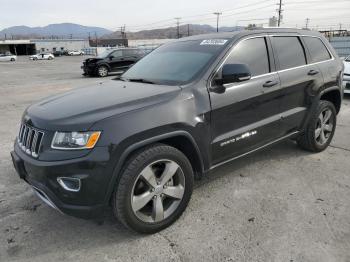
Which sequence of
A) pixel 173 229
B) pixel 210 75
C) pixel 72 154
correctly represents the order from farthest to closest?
pixel 210 75 → pixel 173 229 → pixel 72 154

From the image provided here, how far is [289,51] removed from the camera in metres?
4.15

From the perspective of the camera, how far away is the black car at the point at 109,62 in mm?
17641

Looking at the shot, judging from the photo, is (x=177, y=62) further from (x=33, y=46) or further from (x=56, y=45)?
(x=56, y=45)

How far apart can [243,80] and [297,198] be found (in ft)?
4.52

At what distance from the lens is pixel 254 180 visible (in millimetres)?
3943

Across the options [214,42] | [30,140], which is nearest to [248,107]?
[214,42]

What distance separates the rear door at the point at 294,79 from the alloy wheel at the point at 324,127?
17.1 inches

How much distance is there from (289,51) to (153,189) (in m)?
2.57

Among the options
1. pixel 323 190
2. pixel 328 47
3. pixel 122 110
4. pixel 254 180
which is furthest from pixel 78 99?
pixel 328 47

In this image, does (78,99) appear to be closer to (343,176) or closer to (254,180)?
(254,180)

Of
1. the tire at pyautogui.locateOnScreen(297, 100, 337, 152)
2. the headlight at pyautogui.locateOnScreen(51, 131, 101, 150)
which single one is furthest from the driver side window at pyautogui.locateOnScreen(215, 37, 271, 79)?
the headlight at pyautogui.locateOnScreen(51, 131, 101, 150)

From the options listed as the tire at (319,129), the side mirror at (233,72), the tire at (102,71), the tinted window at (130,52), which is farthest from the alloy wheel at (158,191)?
the tinted window at (130,52)

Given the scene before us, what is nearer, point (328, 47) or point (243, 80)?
point (243, 80)

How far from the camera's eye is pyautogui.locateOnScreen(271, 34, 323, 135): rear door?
13.0 feet
